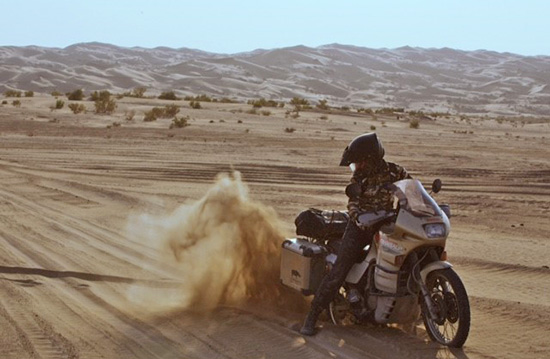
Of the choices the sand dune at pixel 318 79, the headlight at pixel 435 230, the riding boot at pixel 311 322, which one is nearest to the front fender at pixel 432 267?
the headlight at pixel 435 230

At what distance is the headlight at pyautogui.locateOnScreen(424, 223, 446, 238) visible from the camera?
6387 millimetres

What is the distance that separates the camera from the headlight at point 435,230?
6.39 m

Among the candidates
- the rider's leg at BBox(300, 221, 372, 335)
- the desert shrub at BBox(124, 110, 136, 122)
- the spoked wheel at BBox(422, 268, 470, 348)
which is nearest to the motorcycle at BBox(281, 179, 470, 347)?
the spoked wheel at BBox(422, 268, 470, 348)

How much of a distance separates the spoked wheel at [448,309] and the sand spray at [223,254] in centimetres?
193

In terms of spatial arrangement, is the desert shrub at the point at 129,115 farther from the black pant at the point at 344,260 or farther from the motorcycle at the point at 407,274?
the black pant at the point at 344,260

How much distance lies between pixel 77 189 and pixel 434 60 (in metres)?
158

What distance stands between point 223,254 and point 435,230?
2747 millimetres

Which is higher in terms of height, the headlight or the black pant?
the headlight

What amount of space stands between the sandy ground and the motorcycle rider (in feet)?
1.31

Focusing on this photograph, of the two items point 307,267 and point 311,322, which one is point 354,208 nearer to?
point 307,267

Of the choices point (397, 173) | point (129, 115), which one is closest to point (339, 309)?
point (397, 173)

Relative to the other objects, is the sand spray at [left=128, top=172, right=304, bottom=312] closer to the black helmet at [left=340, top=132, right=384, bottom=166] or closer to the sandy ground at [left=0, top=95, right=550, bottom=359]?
the sandy ground at [left=0, top=95, right=550, bottom=359]

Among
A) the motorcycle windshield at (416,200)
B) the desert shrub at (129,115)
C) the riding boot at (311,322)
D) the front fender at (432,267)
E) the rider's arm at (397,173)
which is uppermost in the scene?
the rider's arm at (397,173)

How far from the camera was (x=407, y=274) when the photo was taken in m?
6.80
